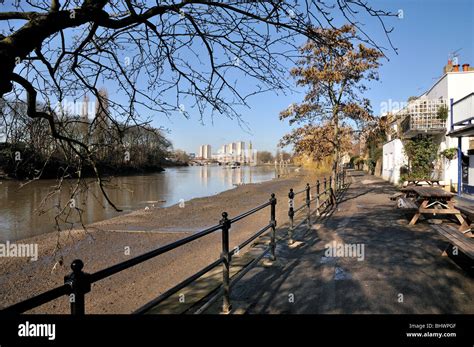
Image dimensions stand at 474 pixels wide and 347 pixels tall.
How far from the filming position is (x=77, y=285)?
77.0 inches

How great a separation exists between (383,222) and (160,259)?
18.8 ft

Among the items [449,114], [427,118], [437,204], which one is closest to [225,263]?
[437,204]

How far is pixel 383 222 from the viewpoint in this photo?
10.2 meters

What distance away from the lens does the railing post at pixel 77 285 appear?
1946mm

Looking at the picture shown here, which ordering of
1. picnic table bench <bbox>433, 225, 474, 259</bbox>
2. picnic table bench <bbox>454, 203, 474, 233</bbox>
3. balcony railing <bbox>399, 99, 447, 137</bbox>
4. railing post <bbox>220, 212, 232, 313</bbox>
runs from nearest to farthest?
1. railing post <bbox>220, 212, 232, 313</bbox>
2. picnic table bench <bbox>433, 225, 474, 259</bbox>
3. picnic table bench <bbox>454, 203, 474, 233</bbox>
4. balcony railing <bbox>399, 99, 447, 137</bbox>

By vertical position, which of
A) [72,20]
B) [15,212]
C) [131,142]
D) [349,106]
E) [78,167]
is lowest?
[15,212]

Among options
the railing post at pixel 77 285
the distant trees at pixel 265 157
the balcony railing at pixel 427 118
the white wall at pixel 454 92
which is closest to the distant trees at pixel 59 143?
the railing post at pixel 77 285

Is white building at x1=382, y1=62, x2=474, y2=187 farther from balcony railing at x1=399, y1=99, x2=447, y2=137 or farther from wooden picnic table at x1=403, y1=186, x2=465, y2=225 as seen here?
wooden picnic table at x1=403, y1=186, x2=465, y2=225

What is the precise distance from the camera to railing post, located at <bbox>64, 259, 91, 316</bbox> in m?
1.95

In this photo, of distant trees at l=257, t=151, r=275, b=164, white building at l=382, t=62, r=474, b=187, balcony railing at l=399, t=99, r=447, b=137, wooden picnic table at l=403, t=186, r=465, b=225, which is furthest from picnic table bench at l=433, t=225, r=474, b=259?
distant trees at l=257, t=151, r=275, b=164

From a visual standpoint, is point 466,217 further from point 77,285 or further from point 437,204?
point 77,285

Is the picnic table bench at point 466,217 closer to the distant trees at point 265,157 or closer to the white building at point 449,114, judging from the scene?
the white building at point 449,114

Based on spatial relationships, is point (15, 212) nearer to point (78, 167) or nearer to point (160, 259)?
point (160, 259)
